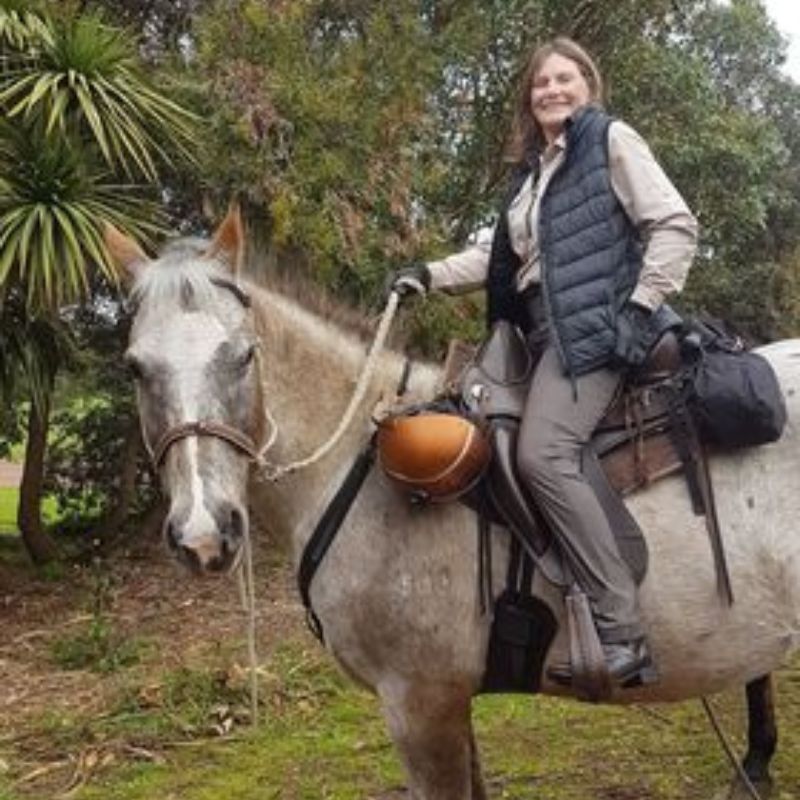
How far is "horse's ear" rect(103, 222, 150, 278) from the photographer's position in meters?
3.20

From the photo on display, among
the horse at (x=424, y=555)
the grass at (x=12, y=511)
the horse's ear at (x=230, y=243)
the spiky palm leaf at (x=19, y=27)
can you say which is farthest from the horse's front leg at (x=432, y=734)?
the grass at (x=12, y=511)

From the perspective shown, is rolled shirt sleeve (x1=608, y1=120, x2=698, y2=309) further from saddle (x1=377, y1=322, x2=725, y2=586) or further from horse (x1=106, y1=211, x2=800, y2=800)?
horse (x1=106, y1=211, x2=800, y2=800)

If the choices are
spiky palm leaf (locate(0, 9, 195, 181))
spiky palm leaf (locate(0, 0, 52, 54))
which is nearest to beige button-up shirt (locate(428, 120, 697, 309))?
spiky palm leaf (locate(0, 9, 195, 181))

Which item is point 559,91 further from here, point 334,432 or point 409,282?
point 334,432

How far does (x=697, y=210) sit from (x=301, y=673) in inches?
403

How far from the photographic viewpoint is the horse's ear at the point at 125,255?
3.20 m

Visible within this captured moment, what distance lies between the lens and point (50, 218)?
23.6ft

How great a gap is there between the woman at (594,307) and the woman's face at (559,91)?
0.10m

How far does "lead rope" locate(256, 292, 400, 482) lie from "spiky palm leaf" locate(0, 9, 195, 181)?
182 inches

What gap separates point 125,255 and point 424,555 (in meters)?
1.22

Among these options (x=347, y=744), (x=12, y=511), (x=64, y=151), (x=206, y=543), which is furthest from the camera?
(x=12, y=511)

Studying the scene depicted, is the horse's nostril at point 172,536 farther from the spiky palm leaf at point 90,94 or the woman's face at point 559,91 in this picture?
the spiky palm leaf at point 90,94

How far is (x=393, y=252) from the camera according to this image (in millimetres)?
8922

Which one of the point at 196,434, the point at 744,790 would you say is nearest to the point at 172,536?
the point at 196,434
